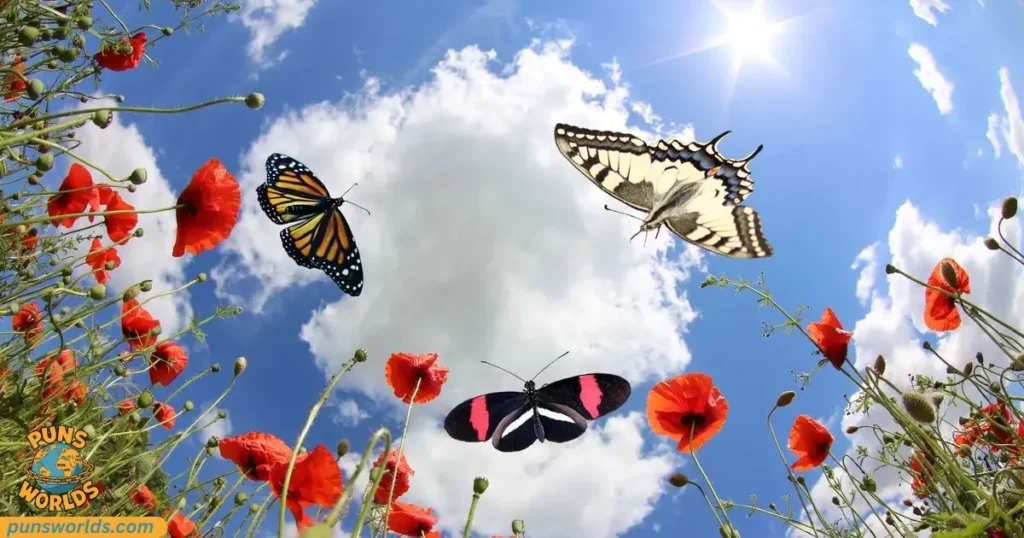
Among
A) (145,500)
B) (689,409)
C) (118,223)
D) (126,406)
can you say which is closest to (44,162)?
(118,223)

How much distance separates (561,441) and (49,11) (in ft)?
10.8

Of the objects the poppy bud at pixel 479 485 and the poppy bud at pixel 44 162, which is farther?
the poppy bud at pixel 44 162

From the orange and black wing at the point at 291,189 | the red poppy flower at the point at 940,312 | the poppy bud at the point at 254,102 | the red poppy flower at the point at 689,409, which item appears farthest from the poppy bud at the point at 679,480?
the orange and black wing at the point at 291,189

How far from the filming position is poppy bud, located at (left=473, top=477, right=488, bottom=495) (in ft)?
4.09

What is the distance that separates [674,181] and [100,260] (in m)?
3.18

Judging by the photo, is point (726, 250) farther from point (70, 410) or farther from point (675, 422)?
point (70, 410)

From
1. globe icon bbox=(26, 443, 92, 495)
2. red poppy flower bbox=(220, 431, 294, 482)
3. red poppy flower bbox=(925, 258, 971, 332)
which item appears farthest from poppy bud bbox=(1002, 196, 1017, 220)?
globe icon bbox=(26, 443, 92, 495)

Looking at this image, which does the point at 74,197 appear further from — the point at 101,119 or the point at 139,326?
the point at 101,119

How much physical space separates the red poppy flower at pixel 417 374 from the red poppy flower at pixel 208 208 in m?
0.86

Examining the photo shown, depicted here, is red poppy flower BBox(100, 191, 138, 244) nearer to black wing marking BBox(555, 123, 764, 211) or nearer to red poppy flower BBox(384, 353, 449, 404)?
red poppy flower BBox(384, 353, 449, 404)

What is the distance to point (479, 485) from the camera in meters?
1.25

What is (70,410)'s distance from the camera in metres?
2.14

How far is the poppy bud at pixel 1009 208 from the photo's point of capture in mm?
1975

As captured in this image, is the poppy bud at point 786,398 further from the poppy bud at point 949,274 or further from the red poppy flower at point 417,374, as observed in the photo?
the red poppy flower at point 417,374
